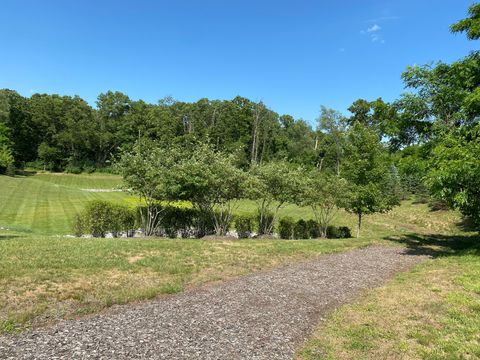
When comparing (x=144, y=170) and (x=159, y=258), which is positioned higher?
(x=144, y=170)

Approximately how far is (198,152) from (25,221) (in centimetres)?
1303

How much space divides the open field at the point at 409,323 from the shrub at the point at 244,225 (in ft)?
41.1

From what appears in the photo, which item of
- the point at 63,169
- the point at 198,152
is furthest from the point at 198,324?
the point at 63,169

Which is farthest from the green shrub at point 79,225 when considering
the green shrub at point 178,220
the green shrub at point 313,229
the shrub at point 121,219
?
the green shrub at point 313,229

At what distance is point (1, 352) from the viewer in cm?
540

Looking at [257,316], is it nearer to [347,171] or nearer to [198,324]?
[198,324]

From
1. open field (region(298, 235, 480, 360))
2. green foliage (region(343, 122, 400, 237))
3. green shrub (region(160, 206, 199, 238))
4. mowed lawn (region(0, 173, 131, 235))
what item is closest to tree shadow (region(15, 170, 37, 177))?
mowed lawn (region(0, 173, 131, 235))

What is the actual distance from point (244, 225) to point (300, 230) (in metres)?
3.71

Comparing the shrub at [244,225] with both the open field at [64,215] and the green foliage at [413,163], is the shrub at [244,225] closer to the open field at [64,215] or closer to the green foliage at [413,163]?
the open field at [64,215]

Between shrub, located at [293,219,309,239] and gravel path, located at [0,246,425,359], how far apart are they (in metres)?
12.4

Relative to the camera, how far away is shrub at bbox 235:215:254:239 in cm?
2268

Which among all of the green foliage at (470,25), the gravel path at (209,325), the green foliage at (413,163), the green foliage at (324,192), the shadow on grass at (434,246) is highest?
the green foliage at (470,25)

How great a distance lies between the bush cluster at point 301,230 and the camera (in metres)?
23.0

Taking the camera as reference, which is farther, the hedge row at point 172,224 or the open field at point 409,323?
the hedge row at point 172,224
